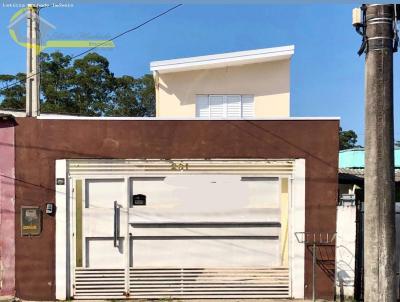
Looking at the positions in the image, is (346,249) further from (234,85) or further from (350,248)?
(234,85)

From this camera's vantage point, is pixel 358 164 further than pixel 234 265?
Yes

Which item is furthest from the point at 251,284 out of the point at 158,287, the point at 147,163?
the point at 147,163

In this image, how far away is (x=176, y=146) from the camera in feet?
30.3

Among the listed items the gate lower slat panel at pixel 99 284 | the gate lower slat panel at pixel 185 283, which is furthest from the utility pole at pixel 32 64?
the gate lower slat panel at pixel 185 283

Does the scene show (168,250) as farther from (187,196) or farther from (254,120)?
(254,120)

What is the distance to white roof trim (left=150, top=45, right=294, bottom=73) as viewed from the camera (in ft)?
42.6

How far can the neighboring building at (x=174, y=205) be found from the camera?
9.17 meters

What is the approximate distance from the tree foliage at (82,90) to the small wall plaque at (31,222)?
31307 mm

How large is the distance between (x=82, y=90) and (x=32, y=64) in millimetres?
31194

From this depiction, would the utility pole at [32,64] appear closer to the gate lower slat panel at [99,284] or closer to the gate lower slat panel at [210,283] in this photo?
the gate lower slat panel at [99,284]

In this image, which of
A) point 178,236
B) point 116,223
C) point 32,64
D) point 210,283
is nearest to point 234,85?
point 32,64

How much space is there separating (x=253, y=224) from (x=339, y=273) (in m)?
1.78

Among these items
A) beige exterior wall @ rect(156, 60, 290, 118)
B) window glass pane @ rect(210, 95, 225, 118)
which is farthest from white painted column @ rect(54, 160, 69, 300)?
window glass pane @ rect(210, 95, 225, 118)

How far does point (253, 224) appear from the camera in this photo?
30.3 ft
